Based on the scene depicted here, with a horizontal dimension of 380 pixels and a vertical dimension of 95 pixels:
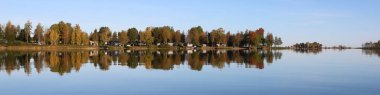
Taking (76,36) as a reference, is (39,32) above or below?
above

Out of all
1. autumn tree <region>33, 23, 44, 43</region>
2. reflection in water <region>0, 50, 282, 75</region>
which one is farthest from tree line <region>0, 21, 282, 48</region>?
reflection in water <region>0, 50, 282, 75</region>

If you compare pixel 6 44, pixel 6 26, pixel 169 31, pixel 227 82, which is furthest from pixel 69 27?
pixel 227 82

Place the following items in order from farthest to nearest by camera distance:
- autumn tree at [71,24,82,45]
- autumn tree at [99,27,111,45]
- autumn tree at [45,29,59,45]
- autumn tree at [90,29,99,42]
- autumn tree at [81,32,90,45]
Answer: autumn tree at [90,29,99,42], autumn tree at [99,27,111,45], autumn tree at [81,32,90,45], autumn tree at [71,24,82,45], autumn tree at [45,29,59,45]

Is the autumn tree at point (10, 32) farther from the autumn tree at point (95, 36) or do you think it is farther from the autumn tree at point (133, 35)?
the autumn tree at point (133, 35)

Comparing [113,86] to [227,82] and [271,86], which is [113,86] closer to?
[227,82]

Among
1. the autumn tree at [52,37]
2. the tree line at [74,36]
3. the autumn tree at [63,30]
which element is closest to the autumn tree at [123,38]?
the tree line at [74,36]

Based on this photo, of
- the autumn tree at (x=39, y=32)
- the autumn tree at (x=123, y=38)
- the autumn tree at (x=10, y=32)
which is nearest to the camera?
the autumn tree at (x=10, y=32)

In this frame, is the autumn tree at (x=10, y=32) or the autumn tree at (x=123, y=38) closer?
the autumn tree at (x=10, y=32)

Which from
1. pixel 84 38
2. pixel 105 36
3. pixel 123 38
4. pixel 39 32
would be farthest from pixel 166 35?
pixel 39 32

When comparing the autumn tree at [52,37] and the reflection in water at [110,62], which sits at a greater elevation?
the autumn tree at [52,37]

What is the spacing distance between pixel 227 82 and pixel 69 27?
5707 inches

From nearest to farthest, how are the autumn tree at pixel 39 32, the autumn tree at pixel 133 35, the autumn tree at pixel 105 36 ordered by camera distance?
the autumn tree at pixel 39 32 < the autumn tree at pixel 105 36 < the autumn tree at pixel 133 35

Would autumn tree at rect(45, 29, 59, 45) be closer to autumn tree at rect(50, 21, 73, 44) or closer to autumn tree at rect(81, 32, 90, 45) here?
autumn tree at rect(50, 21, 73, 44)

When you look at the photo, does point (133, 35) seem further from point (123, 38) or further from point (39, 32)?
point (39, 32)
